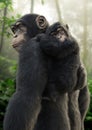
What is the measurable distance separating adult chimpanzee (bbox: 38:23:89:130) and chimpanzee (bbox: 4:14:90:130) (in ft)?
0.13

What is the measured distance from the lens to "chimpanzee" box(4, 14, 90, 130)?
226cm

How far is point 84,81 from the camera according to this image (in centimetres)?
261

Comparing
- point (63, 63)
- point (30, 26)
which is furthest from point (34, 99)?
point (30, 26)

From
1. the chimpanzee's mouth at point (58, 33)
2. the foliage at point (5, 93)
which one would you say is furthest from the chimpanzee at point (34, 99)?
the foliage at point (5, 93)

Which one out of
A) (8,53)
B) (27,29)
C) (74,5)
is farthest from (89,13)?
(27,29)

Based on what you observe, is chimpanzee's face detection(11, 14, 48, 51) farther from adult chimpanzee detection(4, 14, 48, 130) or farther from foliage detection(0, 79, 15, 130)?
foliage detection(0, 79, 15, 130)

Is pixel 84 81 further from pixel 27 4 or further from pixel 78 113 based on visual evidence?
pixel 27 4

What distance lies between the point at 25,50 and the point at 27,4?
25.8 m

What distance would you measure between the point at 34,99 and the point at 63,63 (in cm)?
36

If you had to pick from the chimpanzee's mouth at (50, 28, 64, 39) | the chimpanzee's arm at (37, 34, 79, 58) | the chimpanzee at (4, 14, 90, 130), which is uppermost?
the chimpanzee's mouth at (50, 28, 64, 39)

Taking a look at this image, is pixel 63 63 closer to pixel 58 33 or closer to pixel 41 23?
pixel 58 33

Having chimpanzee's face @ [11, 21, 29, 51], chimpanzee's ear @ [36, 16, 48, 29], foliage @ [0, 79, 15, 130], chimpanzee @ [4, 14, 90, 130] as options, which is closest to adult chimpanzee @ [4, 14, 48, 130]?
chimpanzee @ [4, 14, 90, 130]

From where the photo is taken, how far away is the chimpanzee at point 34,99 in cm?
226

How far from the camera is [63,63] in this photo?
2461 mm
